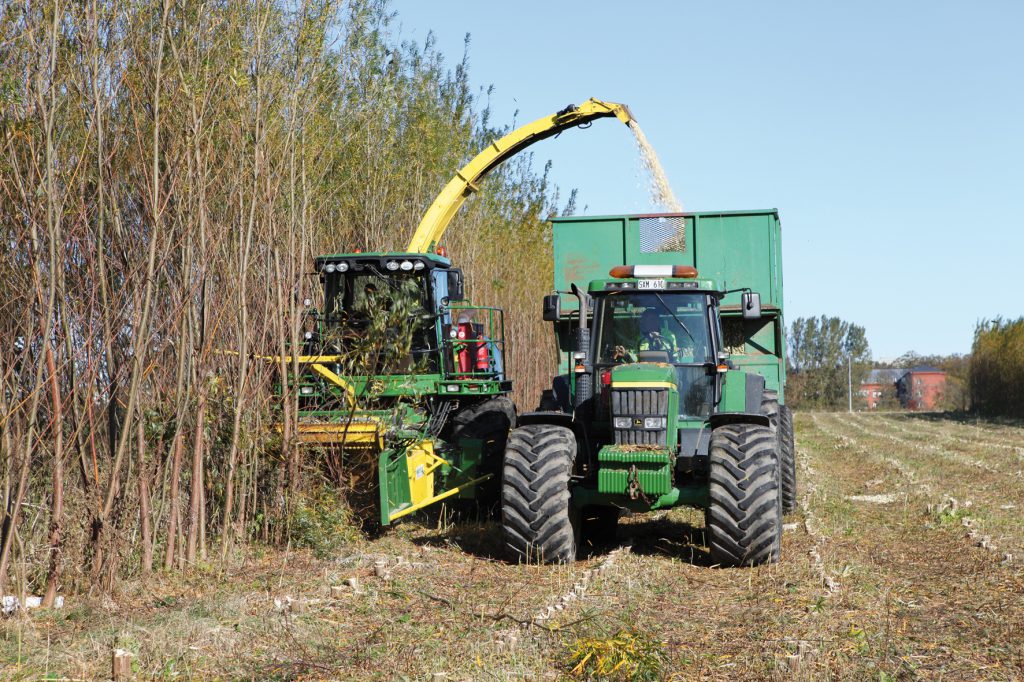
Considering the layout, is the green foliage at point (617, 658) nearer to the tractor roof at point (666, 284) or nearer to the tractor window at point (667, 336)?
the tractor window at point (667, 336)

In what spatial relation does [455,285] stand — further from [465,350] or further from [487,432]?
[487,432]

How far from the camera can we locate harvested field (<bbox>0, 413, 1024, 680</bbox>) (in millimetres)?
5484

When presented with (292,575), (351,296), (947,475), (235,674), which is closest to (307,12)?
(351,296)

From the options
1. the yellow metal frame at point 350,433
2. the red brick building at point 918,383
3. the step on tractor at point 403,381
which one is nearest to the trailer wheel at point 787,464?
the step on tractor at point 403,381

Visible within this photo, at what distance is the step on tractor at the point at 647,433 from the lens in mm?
8109

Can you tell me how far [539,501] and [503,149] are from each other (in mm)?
5707

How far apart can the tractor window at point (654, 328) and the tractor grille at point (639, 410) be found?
602mm

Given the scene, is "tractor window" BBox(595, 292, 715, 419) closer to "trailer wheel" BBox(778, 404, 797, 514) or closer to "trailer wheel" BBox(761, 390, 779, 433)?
"trailer wheel" BBox(761, 390, 779, 433)

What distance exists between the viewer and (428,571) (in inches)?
321

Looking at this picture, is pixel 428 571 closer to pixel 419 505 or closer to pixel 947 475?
pixel 419 505

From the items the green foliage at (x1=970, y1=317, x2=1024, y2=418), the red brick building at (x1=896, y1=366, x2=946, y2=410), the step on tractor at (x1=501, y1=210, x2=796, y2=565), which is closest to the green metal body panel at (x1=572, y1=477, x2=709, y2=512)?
the step on tractor at (x1=501, y1=210, x2=796, y2=565)

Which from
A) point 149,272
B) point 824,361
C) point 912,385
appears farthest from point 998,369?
point 912,385

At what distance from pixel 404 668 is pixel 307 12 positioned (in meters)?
5.77

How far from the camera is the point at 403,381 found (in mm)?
9961
